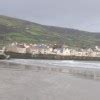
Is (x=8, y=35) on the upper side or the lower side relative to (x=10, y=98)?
upper

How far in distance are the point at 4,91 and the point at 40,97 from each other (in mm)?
2347

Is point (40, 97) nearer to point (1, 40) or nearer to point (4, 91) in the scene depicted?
point (4, 91)

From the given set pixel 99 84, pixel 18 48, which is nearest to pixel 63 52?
pixel 18 48

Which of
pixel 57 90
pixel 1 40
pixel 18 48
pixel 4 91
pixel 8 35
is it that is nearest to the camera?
pixel 4 91

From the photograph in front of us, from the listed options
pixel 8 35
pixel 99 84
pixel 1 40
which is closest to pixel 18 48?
pixel 1 40

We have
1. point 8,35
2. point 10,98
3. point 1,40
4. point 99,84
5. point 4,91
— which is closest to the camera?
point 10,98

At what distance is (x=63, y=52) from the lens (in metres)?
→ 141

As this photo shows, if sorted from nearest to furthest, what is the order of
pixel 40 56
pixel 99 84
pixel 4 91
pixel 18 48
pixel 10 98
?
pixel 10 98, pixel 4 91, pixel 99 84, pixel 40 56, pixel 18 48

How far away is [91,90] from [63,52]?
120 meters

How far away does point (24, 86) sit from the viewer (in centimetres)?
2172

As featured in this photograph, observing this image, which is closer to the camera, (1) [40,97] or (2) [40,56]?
(1) [40,97]

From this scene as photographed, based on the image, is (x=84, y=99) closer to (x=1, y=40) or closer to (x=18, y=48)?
(x=18, y=48)

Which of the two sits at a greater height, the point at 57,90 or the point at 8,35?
the point at 8,35

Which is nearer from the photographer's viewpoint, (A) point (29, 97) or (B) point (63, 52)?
(A) point (29, 97)
